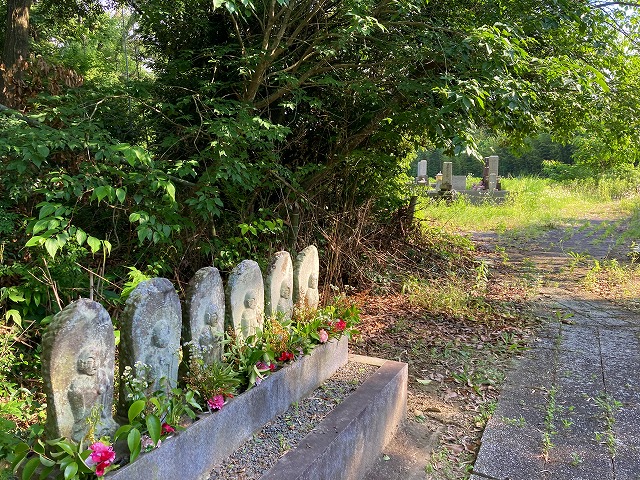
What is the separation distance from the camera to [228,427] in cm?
225

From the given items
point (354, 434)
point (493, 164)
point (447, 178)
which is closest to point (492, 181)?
point (493, 164)

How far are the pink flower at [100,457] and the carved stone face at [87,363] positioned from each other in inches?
9.8

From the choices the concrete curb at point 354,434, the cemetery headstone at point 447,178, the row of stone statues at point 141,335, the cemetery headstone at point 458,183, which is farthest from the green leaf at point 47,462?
the cemetery headstone at point 458,183

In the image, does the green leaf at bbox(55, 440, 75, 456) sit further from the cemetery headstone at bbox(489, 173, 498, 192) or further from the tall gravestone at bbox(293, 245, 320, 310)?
the cemetery headstone at bbox(489, 173, 498, 192)

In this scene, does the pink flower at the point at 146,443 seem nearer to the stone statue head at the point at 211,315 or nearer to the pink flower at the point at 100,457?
the pink flower at the point at 100,457

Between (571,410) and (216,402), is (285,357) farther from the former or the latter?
(571,410)

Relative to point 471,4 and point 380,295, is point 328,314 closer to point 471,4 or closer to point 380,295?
point 380,295

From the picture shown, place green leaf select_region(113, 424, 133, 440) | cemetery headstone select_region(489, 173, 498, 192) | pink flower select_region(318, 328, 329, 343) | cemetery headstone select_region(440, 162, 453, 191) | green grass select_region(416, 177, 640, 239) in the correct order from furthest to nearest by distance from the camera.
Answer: cemetery headstone select_region(489, 173, 498, 192)
cemetery headstone select_region(440, 162, 453, 191)
green grass select_region(416, 177, 640, 239)
pink flower select_region(318, 328, 329, 343)
green leaf select_region(113, 424, 133, 440)

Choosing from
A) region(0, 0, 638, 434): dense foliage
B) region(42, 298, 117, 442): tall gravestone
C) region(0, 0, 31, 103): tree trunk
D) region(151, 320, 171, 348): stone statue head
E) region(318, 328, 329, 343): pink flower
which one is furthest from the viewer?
region(0, 0, 31, 103): tree trunk

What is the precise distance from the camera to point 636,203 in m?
13.8

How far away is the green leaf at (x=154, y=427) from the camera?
6.03 ft

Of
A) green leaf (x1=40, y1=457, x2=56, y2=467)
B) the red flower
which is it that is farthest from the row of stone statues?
the red flower

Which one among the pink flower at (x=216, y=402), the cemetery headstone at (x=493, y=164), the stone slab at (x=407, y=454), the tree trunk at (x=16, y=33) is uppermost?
the tree trunk at (x=16, y=33)

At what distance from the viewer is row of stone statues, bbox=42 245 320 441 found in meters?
1.71
